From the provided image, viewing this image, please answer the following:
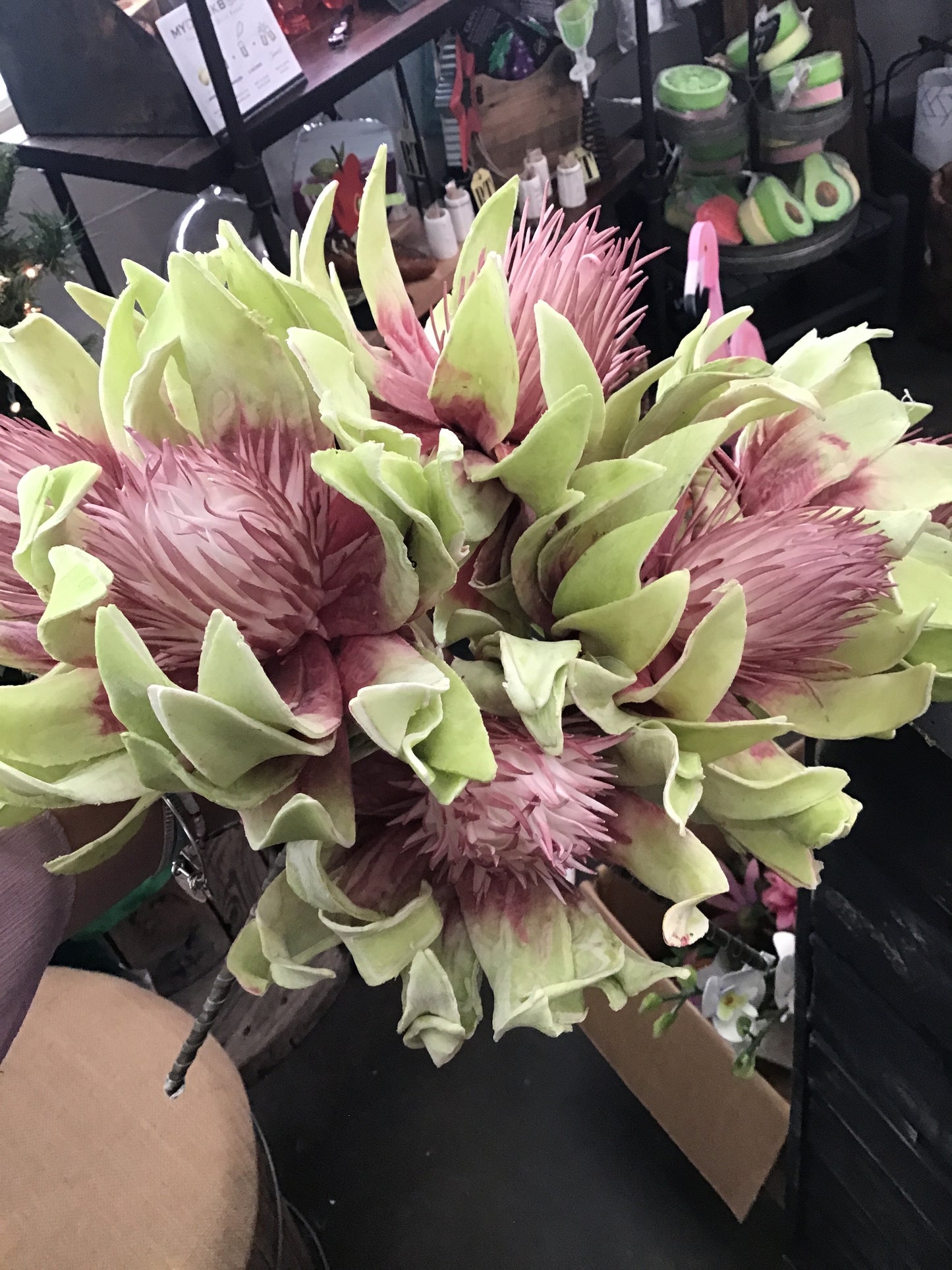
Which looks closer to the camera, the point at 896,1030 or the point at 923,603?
the point at 923,603

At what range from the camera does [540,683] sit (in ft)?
0.72

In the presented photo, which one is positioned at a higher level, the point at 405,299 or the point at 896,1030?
the point at 405,299

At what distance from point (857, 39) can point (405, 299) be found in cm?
210

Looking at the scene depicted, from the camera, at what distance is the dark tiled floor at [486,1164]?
1.14m

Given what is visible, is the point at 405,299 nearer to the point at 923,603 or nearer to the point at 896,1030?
the point at 923,603

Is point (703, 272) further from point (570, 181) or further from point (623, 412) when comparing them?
point (570, 181)

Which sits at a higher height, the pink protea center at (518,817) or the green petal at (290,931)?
the pink protea center at (518,817)

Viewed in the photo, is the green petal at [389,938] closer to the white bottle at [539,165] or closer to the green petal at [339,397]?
the green petal at [339,397]

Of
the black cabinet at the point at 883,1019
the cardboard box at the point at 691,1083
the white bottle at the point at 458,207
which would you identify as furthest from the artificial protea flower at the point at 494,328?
the white bottle at the point at 458,207

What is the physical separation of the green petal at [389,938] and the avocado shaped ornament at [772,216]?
1.68 meters

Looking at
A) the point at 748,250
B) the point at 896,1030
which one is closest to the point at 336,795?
the point at 896,1030

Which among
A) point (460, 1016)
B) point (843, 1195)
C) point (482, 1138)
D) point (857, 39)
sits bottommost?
point (482, 1138)

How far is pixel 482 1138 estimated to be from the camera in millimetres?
1244

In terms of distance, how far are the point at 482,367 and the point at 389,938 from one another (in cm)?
15
